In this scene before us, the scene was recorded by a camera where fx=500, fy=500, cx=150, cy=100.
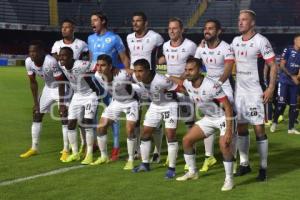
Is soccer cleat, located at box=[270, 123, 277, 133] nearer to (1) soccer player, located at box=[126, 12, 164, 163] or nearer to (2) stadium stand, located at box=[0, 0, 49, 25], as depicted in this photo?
(1) soccer player, located at box=[126, 12, 164, 163]

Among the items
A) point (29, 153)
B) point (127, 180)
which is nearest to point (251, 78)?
point (127, 180)

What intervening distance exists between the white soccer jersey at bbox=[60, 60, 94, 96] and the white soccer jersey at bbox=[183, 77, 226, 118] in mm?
2015

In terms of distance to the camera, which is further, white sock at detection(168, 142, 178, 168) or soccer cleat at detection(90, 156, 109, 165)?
soccer cleat at detection(90, 156, 109, 165)

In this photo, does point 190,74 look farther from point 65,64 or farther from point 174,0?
point 174,0

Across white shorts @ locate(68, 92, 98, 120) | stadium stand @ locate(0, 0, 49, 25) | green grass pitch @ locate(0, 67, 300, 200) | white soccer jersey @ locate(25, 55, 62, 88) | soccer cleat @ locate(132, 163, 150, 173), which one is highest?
stadium stand @ locate(0, 0, 49, 25)

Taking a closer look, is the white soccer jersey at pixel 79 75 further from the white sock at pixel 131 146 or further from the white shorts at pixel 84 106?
the white sock at pixel 131 146

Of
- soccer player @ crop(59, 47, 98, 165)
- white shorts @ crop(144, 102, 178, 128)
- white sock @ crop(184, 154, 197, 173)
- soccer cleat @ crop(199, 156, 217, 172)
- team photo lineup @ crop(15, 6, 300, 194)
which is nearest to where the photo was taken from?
team photo lineup @ crop(15, 6, 300, 194)

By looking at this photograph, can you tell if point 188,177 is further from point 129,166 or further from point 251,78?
point 251,78

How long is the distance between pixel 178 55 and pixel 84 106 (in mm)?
1728

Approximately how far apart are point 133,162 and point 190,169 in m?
1.28

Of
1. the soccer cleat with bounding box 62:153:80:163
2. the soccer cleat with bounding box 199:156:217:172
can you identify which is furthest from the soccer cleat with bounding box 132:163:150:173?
the soccer cleat with bounding box 62:153:80:163

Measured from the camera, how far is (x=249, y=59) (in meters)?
6.84

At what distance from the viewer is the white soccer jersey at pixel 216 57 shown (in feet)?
23.3

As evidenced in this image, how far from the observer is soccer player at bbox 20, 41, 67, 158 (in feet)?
27.1
